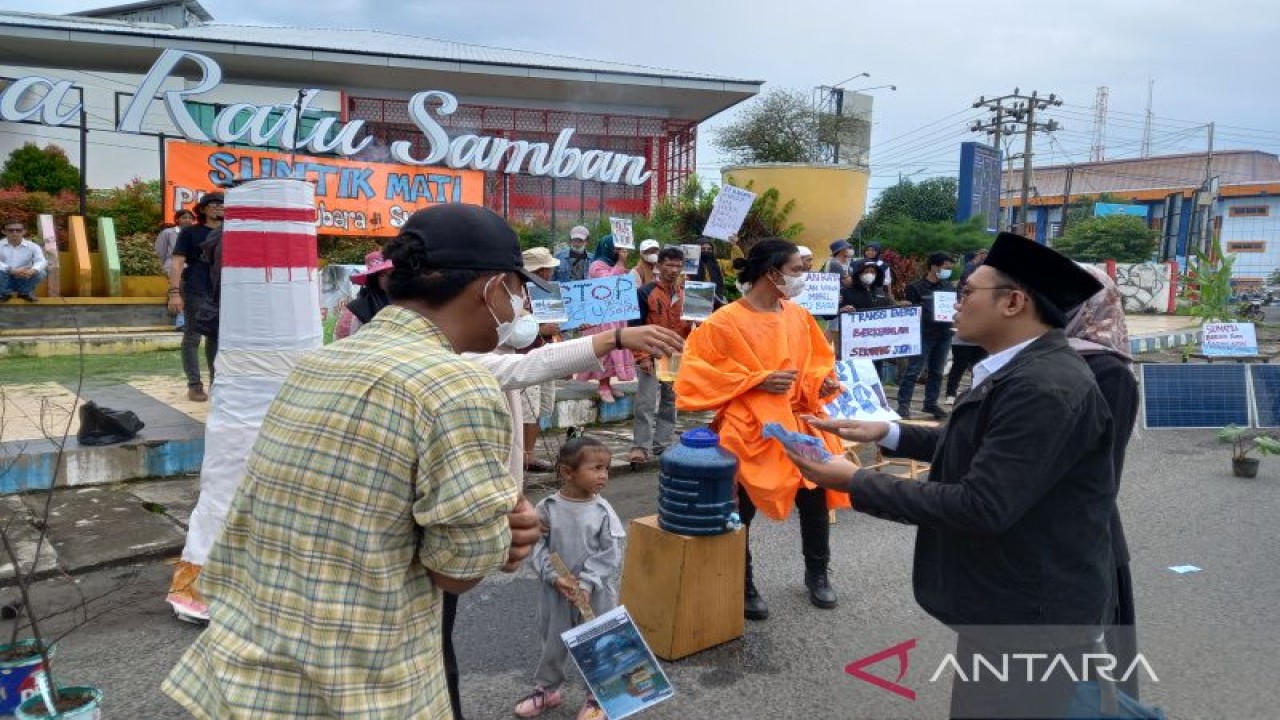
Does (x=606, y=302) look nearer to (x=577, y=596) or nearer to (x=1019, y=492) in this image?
(x=577, y=596)

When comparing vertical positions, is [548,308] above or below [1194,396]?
above

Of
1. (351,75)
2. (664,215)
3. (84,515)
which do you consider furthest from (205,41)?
(84,515)

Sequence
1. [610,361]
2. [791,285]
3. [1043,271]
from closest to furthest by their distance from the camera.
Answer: [1043,271] → [791,285] → [610,361]

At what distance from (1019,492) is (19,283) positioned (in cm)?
1353

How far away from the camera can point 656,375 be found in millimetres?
7453

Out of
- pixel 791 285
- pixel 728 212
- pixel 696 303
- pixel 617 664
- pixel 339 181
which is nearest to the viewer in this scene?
pixel 617 664

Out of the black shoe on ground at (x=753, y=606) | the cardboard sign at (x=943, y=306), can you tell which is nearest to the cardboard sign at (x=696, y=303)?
the black shoe on ground at (x=753, y=606)

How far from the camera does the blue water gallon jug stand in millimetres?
3982

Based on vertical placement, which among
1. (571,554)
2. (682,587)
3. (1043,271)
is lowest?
(682,587)

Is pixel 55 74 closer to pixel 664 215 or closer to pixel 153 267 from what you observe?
pixel 153 267

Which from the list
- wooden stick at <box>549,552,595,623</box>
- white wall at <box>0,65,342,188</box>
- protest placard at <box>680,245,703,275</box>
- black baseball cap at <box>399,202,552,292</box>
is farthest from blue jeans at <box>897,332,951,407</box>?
white wall at <box>0,65,342,188</box>

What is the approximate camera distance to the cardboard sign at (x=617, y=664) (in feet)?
10.7

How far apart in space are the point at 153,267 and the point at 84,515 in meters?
10.4

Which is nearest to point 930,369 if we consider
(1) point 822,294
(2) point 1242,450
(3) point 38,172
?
(1) point 822,294
